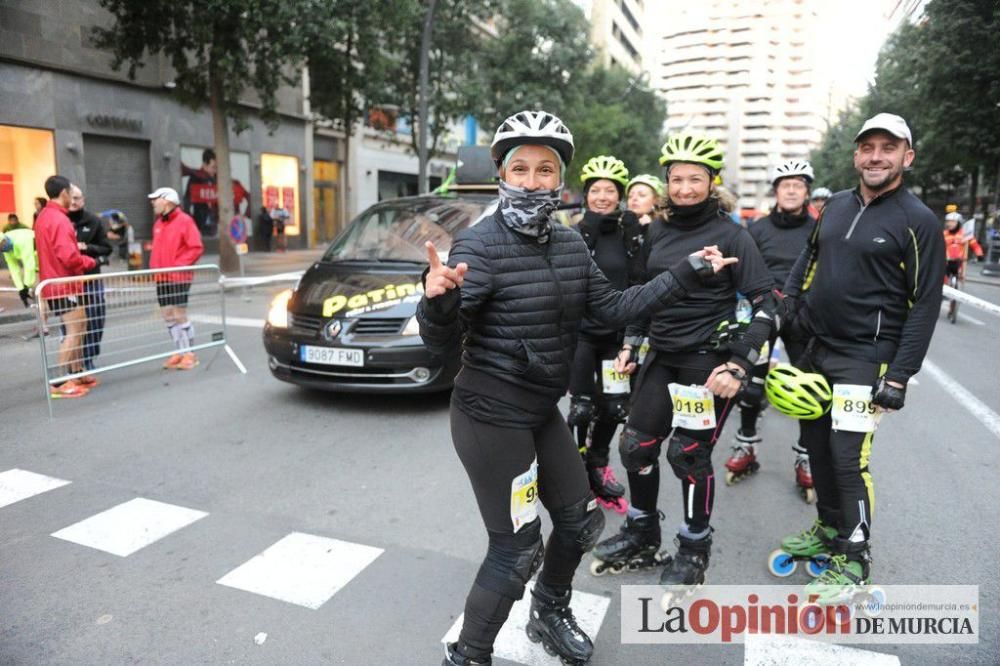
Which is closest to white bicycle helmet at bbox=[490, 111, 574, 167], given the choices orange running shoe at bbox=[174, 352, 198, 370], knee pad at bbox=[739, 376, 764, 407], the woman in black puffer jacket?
the woman in black puffer jacket

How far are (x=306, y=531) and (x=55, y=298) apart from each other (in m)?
3.69

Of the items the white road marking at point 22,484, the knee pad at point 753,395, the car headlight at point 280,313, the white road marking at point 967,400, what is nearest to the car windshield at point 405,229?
the car headlight at point 280,313

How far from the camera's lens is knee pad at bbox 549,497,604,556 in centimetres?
260

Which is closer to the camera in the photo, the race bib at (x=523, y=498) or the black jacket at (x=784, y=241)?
the race bib at (x=523, y=498)

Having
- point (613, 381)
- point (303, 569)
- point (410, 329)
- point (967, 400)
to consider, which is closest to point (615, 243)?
point (613, 381)

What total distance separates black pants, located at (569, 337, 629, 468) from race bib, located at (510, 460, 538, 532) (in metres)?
1.70

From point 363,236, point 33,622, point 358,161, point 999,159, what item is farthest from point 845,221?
point 358,161

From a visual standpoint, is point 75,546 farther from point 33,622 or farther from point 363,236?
point 363,236

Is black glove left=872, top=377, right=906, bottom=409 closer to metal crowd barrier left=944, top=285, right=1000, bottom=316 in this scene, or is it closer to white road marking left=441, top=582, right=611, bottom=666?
white road marking left=441, top=582, right=611, bottom=666

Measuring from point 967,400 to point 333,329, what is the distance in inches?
232

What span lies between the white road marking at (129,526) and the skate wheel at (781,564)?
2975 millimetres

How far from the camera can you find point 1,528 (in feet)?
12.5

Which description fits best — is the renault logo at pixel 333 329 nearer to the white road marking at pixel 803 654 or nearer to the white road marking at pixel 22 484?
the white road marking at pixel 22 484

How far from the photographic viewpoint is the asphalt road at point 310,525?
9.25 ft
